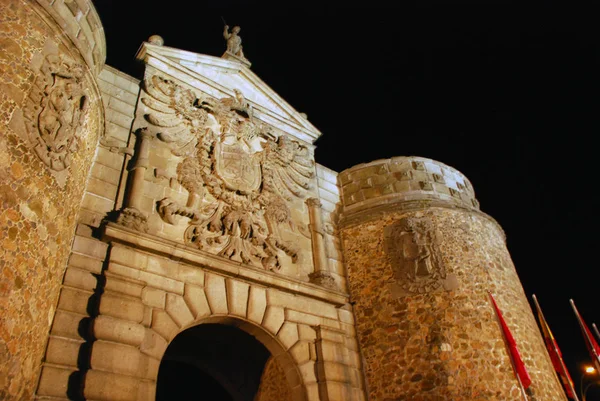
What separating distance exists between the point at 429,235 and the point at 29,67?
6.59 m

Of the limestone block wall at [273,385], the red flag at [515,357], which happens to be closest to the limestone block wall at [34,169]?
the limestone block wall at [273,385]

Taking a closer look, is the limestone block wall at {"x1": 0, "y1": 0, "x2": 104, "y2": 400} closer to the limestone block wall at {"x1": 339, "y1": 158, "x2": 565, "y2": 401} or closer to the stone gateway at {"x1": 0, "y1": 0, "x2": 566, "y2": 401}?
the stone gateway at {"x1": 0, "y1": 0, "x2": 566, "y2": 401}

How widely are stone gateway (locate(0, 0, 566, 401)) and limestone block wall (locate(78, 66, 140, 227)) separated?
28 millimetres

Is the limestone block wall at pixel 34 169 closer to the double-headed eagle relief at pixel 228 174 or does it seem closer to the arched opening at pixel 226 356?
the double-headed eagle relief at pixel 228 174

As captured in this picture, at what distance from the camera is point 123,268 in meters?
5.60

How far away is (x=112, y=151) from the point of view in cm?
654

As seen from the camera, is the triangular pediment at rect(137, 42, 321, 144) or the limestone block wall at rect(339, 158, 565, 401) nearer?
the limestone block wall at rect(339, 158, 565, 401)

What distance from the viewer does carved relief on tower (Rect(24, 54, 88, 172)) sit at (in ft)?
15.3

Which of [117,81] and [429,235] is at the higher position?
[117,81]

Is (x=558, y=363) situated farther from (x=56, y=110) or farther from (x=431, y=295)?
(x=56, y=110)

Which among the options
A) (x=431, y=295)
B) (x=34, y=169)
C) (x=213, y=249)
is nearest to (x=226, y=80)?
(x=213, y=249)

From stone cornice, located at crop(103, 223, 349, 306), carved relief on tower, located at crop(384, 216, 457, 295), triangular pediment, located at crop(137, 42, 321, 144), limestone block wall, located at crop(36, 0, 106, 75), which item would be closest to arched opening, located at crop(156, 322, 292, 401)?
Answer: stone cornice, located at crop(103, 223, 349, 306)

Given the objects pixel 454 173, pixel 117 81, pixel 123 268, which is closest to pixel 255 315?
pixel 123 268

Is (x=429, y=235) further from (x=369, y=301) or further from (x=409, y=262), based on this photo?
(x=369, y=301)
